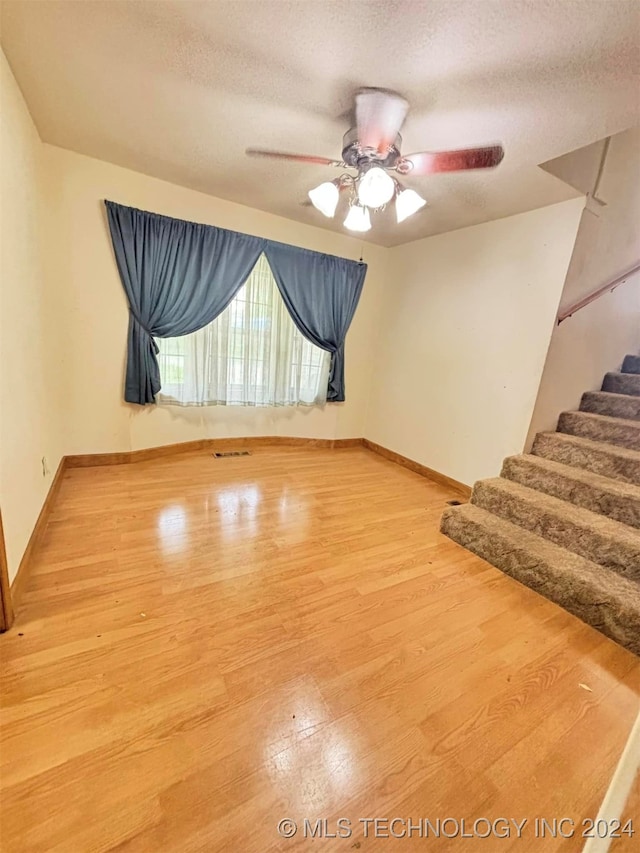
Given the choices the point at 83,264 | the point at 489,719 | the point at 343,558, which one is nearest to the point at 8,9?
the point at 83,264

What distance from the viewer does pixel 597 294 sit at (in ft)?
8.55

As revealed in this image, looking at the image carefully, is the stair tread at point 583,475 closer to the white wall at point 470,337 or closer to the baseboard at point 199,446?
the white wall at point 470,337

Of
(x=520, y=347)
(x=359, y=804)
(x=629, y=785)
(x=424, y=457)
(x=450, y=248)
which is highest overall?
(x=450, y=248)

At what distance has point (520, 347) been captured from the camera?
9.02 ft

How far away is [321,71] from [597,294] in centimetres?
244

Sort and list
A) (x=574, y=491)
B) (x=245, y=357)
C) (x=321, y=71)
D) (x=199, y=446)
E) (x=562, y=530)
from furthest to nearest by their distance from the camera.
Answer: (x=199, y=446) → (x=245, y=357) → (x=574, y=491) → (x=562, y=530) → (x=321, y=71)

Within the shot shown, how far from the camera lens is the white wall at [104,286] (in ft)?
8.30

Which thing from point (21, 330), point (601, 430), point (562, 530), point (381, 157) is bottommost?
point (562, 530)

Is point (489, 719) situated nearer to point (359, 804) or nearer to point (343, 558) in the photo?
point (359, 804)

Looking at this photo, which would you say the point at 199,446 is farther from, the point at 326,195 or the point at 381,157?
the point at 381,157

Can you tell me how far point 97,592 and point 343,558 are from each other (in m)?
1.26

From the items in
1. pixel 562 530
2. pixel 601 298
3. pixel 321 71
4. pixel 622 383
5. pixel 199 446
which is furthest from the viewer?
pixel 199 446

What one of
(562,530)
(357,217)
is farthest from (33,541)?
(562,530)

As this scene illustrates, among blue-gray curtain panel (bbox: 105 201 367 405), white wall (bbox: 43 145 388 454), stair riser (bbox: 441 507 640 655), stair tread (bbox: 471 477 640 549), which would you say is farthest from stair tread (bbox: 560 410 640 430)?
white wall (bbox: 43 145 388 454)
